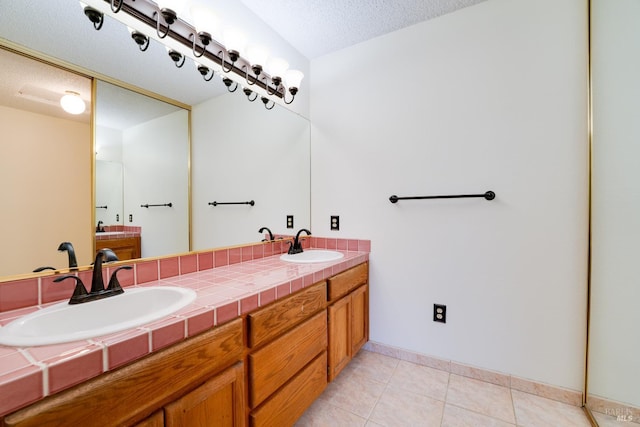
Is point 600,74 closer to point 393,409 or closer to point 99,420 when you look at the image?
point 393,409

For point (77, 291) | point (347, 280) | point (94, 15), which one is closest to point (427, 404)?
point (347, 280)

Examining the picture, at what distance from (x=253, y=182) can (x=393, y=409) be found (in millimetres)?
1549

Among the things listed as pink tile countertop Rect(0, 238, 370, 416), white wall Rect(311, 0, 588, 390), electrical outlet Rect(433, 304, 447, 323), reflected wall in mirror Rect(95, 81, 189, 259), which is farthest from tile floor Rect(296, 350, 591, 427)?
reflected wall in mirror Rect(95, 81, 189, 259)

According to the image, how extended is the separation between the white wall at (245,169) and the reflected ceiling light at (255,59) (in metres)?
0.14

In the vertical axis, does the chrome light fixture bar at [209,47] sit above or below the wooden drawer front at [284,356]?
above

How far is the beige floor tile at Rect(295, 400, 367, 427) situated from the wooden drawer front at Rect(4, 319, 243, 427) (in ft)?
2.41

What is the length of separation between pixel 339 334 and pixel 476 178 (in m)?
1.23

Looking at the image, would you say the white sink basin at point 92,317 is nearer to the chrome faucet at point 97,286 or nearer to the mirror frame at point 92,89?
the chrome faucet at point 97,286

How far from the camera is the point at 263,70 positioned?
1.72m

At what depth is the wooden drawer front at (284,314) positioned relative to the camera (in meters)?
0.98

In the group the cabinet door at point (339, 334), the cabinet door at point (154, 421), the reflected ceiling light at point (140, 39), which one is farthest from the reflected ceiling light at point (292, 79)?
the cabinet door at point (154, 421)

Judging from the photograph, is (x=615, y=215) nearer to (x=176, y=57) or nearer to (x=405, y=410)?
(x=405, y=410)

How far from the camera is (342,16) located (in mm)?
1747

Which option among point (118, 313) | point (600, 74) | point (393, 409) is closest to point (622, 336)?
point (393, 409)
